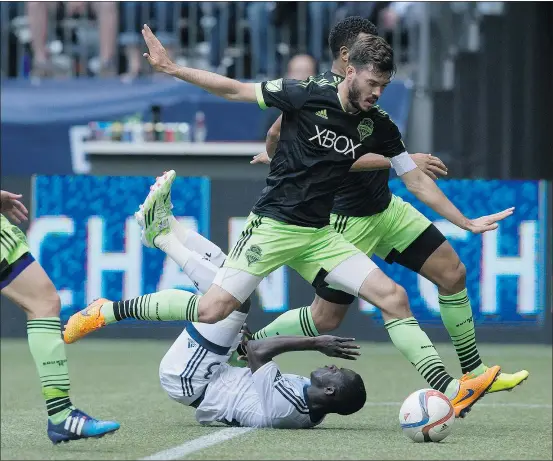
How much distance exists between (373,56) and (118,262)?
726 cm

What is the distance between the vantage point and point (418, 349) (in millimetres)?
7316

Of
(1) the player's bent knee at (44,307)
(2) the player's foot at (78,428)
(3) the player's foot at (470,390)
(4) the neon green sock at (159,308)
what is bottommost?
(3) the player's foot at (470,390)

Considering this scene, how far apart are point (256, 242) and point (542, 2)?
458 inches

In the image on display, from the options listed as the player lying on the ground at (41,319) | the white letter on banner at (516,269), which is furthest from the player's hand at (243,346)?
the white letter on banner at (516,269)

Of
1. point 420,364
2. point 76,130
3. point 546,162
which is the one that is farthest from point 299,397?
point 546,162

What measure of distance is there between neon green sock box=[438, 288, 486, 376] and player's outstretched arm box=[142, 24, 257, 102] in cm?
214

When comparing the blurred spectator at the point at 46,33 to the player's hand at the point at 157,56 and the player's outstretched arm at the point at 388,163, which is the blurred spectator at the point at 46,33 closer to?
the player's outstretched arm at the point at 388,163

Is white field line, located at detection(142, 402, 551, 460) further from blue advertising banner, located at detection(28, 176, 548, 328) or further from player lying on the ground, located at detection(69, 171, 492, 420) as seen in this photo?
blue advertising banner, located at detection(28, 176, 548, 328)

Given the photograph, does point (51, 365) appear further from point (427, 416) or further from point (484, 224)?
point (484, 224)

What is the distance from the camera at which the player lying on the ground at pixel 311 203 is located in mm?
6984

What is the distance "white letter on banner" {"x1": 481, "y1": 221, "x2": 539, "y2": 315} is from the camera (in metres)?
13.5

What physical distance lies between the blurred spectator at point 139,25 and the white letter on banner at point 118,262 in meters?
5.24

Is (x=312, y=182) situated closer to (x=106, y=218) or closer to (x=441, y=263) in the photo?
(x=441, y=263)

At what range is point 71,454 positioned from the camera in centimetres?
621
